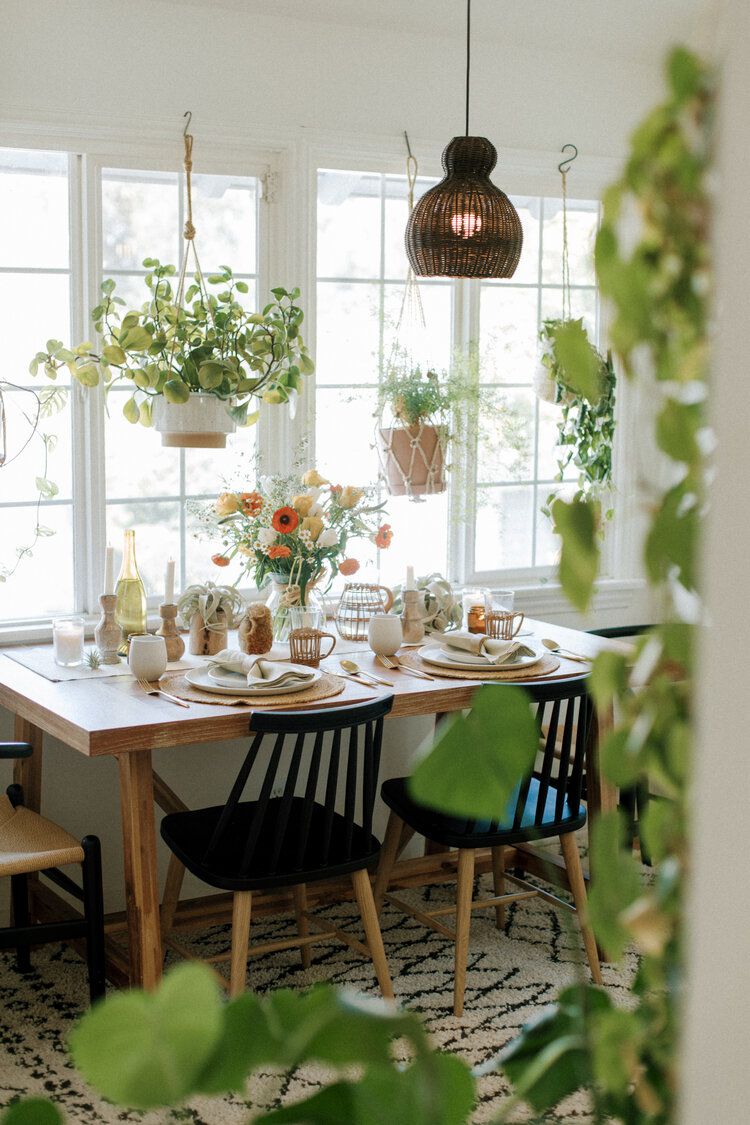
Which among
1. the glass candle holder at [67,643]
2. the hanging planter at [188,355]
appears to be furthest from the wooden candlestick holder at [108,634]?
the hanging planter at [188,355]

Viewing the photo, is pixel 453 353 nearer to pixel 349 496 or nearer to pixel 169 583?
pixel 349 496

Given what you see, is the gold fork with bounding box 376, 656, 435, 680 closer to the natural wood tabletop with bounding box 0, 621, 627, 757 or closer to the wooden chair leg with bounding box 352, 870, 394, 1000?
the natural wood tabletop with bounding box 0, 621, 627, 757

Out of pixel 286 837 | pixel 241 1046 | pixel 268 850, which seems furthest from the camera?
pixel 286 837

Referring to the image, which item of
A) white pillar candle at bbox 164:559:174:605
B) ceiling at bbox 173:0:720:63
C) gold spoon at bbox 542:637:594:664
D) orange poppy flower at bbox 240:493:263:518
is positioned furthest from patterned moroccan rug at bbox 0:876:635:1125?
ceiling at bbox 173:0:720:63

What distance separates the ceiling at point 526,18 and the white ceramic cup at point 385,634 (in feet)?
5.98

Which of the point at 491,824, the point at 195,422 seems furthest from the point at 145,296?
the point at 491,824

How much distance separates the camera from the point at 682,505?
1.48 ft

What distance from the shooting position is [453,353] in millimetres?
4090

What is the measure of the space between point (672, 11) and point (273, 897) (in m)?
3.06

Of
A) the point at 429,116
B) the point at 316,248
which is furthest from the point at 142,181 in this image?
the point at 429,116

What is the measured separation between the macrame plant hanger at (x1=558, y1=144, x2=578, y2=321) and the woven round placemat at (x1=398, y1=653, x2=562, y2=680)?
149cm

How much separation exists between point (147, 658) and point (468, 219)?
1.38 meters

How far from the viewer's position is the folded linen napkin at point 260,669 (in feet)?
9.60

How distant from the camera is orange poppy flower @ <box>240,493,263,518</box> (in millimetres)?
3420
